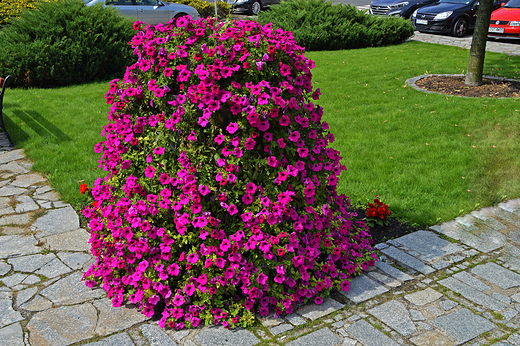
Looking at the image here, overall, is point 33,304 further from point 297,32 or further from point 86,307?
point 297,32

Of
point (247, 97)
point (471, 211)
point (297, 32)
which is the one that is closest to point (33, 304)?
point (247, 97)

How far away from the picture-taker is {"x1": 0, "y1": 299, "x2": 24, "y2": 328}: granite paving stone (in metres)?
3.30

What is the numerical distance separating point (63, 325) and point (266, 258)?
1.48m

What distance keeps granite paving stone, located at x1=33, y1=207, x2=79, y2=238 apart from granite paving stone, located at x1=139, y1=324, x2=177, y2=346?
1.88 metres

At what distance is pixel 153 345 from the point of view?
10.0 feet

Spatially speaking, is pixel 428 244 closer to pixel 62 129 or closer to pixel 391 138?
pixel 391 138

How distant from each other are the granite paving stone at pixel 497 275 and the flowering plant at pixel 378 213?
98cm

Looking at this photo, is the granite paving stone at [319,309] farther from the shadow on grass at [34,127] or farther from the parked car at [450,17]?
the parked car at [450,17]

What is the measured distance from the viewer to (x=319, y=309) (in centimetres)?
343

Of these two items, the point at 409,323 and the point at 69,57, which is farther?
the point at 69,57

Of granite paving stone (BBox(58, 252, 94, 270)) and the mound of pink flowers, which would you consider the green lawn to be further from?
the mound of pink flowers

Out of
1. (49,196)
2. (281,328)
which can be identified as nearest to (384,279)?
(281,328)

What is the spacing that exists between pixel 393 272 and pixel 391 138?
11.3 feet

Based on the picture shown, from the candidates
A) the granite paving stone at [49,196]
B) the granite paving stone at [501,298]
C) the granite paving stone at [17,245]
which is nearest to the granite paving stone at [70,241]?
the granite paving stone at [17,245]
